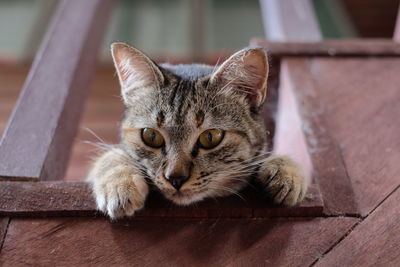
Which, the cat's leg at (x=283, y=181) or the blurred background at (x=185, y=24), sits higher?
the cat's leg at (x=283, y=181)

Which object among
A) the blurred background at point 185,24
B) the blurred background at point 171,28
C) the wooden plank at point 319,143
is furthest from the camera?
the blurred background at point 185,24

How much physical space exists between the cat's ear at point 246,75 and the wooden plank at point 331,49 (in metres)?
0.37

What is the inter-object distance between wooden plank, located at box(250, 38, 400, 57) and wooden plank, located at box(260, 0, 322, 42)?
103mm

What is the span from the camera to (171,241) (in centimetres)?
102

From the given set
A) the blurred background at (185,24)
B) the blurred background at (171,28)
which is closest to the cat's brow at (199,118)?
the blurred background at (171,28)

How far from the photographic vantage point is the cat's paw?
101 cm

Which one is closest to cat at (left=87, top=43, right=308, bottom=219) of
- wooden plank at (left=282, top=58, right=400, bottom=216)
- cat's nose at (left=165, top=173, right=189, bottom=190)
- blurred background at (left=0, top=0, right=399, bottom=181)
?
cat's nose at (left=165, top=173, right=189, bottom=190)

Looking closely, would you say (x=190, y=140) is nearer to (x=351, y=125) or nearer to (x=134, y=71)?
(x=134, y=71)

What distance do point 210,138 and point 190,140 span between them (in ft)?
0.18

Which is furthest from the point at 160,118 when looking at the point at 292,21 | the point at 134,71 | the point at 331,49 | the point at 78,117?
the point at 292,21

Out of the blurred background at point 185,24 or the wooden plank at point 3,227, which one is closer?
the wooden plank at point 3,227

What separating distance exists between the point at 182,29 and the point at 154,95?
8.63 feet

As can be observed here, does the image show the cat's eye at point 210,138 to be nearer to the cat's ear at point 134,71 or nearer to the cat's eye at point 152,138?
the cat's eye at point 152,138

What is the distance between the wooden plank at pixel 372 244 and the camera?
98 cm
